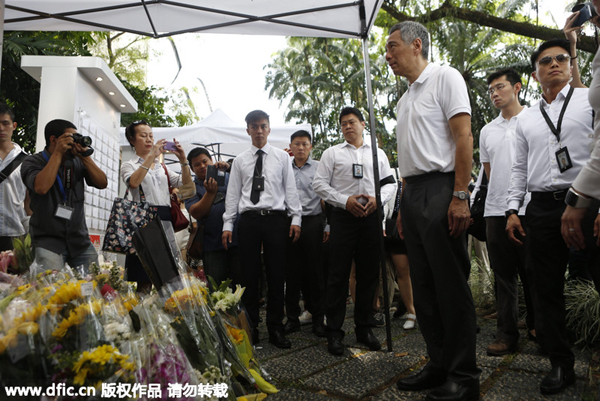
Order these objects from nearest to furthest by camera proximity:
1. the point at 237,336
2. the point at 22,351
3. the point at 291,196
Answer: the point at 22,351
the point at 237,336
the point at 291,196

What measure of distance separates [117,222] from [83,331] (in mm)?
2694

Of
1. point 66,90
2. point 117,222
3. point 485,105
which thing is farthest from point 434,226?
point 485,105

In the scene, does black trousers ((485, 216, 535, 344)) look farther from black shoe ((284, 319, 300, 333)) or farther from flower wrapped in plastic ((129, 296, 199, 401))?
flower wrapped in plastic ((129, 296, 199, 401))

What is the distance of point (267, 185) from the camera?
13.8ft

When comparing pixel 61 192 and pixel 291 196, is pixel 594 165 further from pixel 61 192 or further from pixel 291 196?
pixel 61 192

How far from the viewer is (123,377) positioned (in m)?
1.03

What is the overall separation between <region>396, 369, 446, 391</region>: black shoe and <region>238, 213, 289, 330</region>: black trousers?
1.63 metres

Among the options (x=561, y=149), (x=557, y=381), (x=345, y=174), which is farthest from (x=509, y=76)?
(x=557, y=381)

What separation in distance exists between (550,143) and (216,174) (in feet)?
9.47

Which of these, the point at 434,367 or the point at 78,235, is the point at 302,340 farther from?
the point at 78,235

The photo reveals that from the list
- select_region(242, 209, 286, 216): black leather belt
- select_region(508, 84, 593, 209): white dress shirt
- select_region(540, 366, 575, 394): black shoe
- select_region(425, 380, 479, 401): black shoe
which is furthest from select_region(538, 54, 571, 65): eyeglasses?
select_region(242, 209, 286, 216): black leather belt

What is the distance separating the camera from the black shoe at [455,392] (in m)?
2.26

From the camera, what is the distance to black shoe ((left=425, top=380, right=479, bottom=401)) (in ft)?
7.41

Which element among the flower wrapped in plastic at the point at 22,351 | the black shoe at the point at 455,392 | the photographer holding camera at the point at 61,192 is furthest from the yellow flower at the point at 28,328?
the photographer holding camera at the point at 61,192
